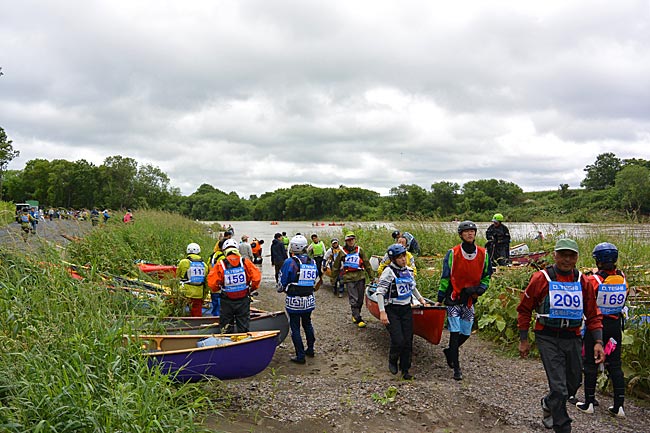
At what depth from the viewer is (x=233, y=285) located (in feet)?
21.1

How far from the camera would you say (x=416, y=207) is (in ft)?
152

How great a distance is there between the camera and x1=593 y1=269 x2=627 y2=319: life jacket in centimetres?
456

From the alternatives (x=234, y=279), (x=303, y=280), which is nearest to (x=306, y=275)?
(x=303, y=280)

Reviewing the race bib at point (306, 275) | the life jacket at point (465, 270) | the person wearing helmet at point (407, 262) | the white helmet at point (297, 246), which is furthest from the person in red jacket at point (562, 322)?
the white helmet at point (297, 246)

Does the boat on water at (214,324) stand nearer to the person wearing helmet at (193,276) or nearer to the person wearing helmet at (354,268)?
the person wearing helmet at (193,276)

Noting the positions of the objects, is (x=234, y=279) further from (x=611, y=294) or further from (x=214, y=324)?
(x=611, y=294)

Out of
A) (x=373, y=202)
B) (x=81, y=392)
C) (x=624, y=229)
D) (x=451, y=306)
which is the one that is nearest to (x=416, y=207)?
(x=373, y=202)

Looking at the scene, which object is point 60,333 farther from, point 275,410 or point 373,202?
point 373,202

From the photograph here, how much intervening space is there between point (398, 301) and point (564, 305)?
2.37 meters

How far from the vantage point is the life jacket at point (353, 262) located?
346 inches

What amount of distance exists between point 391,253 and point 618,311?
2562 millimetres

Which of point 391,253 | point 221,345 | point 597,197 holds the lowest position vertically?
point 221,345

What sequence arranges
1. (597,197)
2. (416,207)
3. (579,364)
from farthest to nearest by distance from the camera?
1. (416,207)
2. (597,197)
3. (579,364)

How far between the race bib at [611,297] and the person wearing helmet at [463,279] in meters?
1.34
